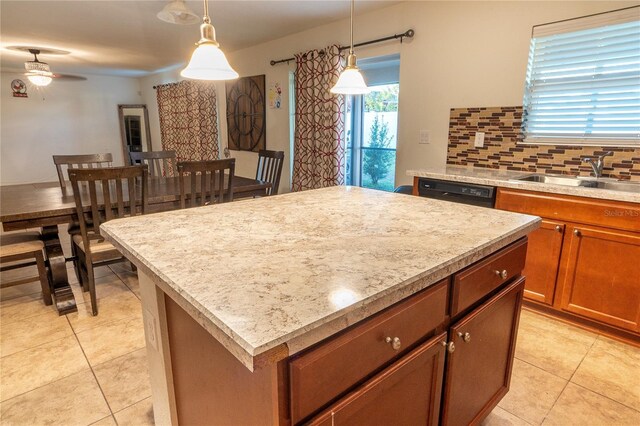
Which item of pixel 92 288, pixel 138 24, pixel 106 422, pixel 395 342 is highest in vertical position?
pixel 138 24

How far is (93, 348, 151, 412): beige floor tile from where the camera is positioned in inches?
66.3

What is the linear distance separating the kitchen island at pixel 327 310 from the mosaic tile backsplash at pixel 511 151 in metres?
1.45

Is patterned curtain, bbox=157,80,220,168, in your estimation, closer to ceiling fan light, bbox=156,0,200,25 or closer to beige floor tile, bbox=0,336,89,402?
ceiling fan light, bbox=156,0,200,25

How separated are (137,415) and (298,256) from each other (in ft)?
4.05

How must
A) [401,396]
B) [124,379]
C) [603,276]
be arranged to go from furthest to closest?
[603,276] < [124,379] < [401,396]

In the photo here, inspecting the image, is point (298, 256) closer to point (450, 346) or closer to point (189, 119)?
point (450, 346)

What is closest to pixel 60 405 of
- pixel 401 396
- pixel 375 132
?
pixel 401 396

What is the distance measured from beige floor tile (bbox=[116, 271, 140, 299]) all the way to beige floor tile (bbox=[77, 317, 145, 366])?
18.4 inches

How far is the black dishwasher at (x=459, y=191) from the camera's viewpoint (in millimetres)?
2379

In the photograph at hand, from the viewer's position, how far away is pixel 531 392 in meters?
1.71

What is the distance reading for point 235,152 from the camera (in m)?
5.33

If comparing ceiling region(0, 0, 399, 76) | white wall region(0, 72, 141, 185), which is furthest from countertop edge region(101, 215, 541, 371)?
white wall region(0, 72, 141, 185)

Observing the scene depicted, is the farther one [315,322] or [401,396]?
[401,396]

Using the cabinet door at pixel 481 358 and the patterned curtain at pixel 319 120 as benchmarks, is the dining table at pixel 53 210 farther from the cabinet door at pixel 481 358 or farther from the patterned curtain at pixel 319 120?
the cabinet door at pixel 481 358
